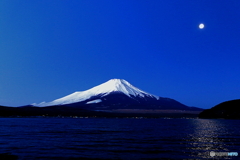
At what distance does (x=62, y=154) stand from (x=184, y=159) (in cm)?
1286

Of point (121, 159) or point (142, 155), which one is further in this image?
point (142, 155)

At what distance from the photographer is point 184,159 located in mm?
24781

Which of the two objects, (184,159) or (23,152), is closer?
(184,159)

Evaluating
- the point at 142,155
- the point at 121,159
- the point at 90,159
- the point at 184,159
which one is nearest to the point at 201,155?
the point at 184,159

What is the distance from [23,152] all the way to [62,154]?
4.75 metres

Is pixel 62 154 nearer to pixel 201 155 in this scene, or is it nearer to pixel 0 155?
pixel 0 155

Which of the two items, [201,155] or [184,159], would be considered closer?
[184,159]

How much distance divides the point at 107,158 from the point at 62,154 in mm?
5366

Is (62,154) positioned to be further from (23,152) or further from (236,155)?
(236,155)

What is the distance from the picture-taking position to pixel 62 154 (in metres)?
26.9

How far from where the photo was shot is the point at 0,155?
25.6 m

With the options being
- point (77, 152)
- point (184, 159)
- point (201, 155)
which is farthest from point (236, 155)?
point (77, 152)

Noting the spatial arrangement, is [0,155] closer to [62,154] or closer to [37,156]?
[37,156]

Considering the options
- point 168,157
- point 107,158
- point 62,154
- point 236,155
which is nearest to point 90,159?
point 107,158
